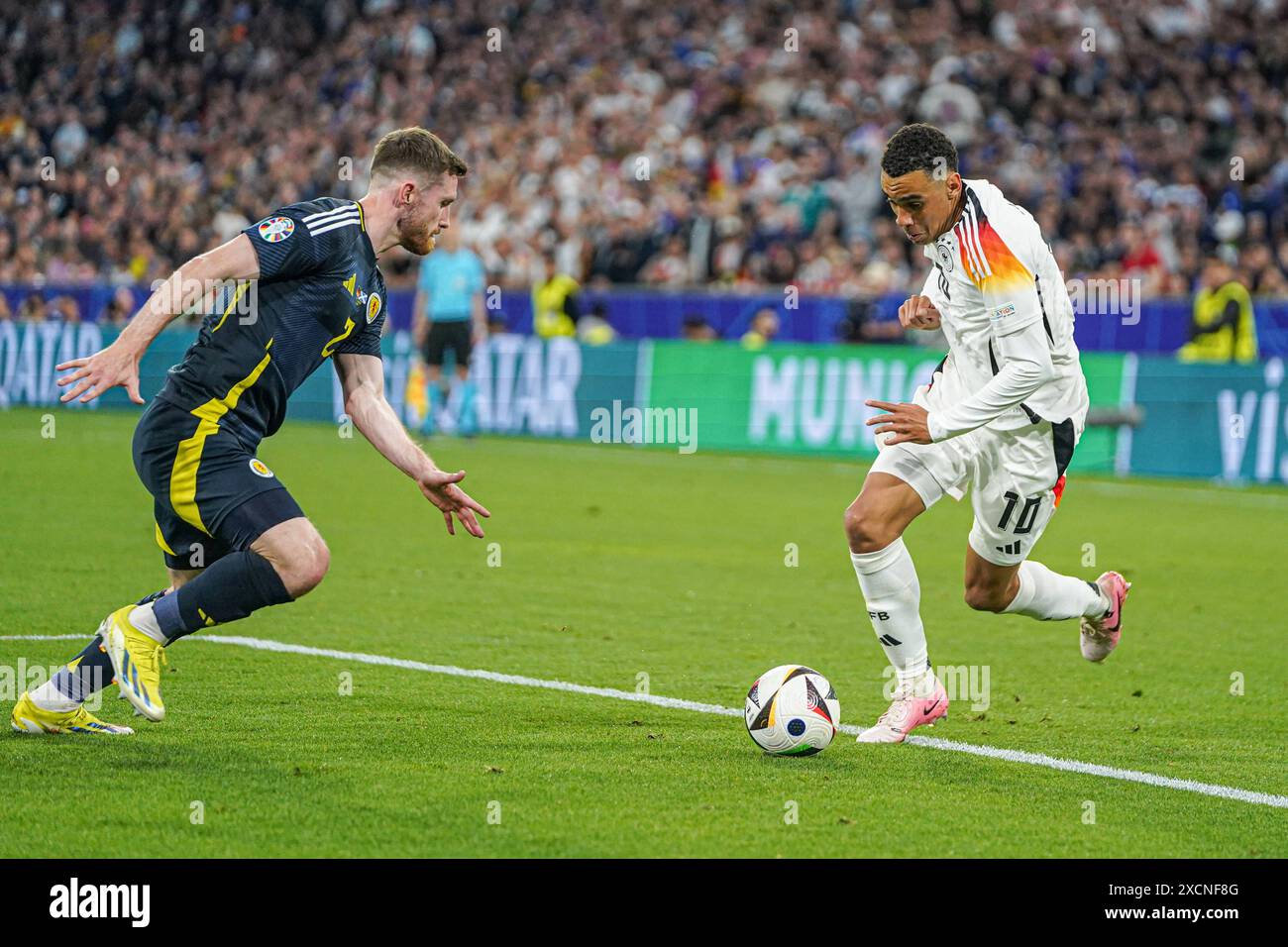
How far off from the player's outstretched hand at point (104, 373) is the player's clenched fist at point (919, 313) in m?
2.99

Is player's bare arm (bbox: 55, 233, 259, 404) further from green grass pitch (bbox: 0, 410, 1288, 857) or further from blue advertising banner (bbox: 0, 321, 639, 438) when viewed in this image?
blue advertising banner (bbox: 0, 321, 639, 438)

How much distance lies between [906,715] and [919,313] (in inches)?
61.4

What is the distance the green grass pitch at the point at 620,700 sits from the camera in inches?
203

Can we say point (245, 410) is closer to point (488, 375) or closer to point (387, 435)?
point (387, 435)

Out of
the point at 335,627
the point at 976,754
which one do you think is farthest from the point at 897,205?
the point at 335,627

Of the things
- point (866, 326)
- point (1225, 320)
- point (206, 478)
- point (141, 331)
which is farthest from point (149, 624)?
point (866, 326)

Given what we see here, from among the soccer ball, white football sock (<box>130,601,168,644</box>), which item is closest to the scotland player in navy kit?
white football sock (<box>130,601,168,644</box>)

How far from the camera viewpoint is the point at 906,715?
6.62m

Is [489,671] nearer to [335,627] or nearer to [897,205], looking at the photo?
[335,627]

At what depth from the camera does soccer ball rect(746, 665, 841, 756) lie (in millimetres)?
6246

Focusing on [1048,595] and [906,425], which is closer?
[906,425]

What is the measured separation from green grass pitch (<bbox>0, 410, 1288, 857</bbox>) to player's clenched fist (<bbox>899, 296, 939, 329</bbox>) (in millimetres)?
1555

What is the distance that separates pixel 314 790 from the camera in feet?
18.0
